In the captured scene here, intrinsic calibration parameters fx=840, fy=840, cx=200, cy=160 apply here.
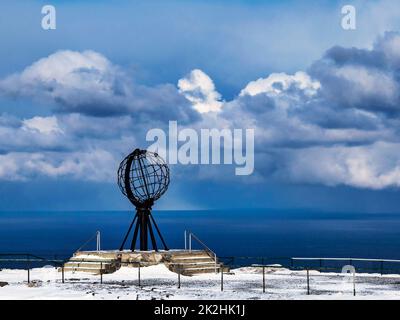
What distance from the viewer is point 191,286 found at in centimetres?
3725

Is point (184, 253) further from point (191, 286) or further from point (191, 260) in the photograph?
point (191, 286)

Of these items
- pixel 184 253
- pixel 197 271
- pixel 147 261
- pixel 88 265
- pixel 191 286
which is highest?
pixel 184 253

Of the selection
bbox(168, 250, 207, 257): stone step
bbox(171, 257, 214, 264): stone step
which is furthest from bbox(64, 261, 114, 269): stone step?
bbox(171, 257, 214, 264): stone step

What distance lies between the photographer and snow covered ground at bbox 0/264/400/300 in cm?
3347

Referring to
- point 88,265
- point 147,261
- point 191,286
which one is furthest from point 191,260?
point 191,286

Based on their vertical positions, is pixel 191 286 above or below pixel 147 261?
below

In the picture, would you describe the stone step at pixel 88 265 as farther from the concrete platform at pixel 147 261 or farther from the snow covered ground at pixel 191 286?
the snow covered ground at pixel 191 286

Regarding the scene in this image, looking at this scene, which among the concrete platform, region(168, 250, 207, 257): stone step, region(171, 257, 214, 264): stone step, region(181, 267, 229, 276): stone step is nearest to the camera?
region(181, 267, 229, 276): stone step

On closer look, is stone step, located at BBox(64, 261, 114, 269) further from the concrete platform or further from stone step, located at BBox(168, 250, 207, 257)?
stone step, located at BBox(168, 250, 207, 257)

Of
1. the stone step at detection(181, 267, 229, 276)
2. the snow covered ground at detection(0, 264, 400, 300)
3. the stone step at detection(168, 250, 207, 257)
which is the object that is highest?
the stone step at detection(168, 250, 207, 257)
